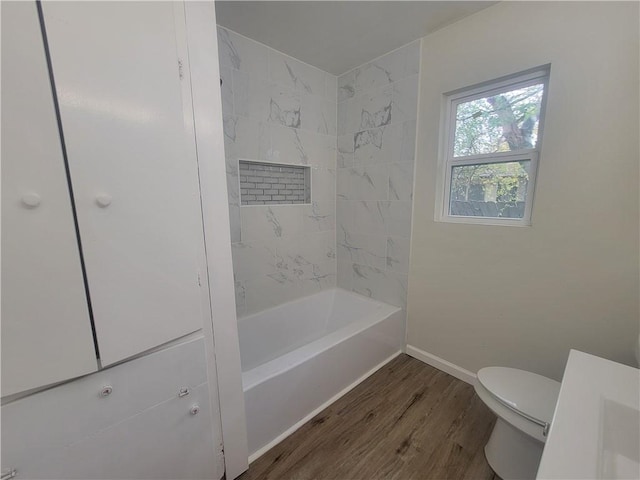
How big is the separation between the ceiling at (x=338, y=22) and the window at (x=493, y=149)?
19.7 inches

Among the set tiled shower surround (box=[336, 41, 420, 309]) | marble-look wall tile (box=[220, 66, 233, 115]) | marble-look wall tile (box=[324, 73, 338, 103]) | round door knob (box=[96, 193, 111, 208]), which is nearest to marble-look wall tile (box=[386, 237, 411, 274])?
tiled shower surround (box=[336, 41, 420, 309])

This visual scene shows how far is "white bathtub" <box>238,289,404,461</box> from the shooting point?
1.41 metres

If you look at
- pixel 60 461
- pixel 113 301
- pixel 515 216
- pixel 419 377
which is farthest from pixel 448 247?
pixel 60 461

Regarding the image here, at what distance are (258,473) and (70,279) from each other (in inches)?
51.5

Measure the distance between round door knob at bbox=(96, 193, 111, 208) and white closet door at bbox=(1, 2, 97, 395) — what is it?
6 centimetres

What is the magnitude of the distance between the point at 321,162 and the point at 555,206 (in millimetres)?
1726

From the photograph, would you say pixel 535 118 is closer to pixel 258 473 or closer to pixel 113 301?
pixel 113 301

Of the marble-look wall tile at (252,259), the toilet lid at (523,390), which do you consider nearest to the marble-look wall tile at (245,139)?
the marble-look wall tile at (252,259)

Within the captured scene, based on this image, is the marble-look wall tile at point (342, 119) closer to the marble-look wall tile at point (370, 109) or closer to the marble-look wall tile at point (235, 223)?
the marble-look wall tile at point (370, 109)

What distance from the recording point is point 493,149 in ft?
5.66

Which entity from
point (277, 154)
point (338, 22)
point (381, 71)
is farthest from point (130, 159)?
point (381, 71)

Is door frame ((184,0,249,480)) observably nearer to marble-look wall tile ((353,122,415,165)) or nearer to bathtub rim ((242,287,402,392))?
bathtub rim ((242,287,402,392))

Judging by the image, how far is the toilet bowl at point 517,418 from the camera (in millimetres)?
1166

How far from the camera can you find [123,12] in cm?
72
